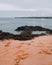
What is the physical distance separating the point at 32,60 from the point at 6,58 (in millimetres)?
1933

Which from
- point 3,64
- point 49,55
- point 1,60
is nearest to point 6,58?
point 1,60

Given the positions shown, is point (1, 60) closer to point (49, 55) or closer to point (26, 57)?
point (26, 57)

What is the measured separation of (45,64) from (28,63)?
1081 mm

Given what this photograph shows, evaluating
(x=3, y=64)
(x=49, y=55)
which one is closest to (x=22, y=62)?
(x=3, y=64)

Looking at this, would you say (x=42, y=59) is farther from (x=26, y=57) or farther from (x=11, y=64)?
(x=11, y=64)

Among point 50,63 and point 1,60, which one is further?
point 1,60

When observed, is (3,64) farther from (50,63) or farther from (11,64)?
(50,63)

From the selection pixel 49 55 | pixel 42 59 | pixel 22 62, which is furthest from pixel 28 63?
pixel 49 55

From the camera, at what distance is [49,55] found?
14.5 meters

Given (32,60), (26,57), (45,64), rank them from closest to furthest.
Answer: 1. (45,64)
2. (32,60)
3. (26,57)

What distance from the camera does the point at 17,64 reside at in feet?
39.5

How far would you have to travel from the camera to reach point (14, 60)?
1311 cm

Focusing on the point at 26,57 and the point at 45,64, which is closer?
the point at 45,64

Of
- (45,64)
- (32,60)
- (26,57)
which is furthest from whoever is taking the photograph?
(26,57)
